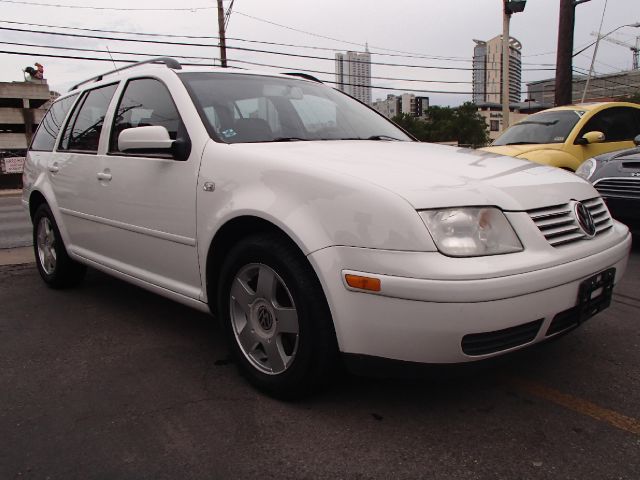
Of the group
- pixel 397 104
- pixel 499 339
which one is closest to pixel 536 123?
pixel 499 339

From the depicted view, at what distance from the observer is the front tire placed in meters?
2.26

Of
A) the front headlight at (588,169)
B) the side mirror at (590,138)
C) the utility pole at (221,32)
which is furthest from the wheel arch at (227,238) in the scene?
the utility pole at (221,32)

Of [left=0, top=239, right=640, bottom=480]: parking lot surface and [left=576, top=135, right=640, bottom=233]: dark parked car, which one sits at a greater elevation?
[left=576, top=135, right=640, bottom=233]: dark parked car

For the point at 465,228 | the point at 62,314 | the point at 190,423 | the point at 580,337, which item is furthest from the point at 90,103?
the point at 580,337

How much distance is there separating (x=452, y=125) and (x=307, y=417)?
6684 cm

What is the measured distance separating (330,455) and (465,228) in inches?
39.5

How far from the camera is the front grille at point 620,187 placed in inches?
206

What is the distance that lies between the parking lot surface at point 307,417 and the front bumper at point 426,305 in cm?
21

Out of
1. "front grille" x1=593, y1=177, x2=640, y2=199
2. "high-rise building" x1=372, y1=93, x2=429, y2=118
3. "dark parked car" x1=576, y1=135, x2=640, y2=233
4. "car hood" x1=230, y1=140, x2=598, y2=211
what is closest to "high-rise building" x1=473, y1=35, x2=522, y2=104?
"high-rise building" x1=372, y1=93, x2=429, y2=118

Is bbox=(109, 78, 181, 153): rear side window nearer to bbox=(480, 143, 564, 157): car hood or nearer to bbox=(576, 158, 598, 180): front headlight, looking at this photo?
bbox=(576, 158, 598, 180): front headlight

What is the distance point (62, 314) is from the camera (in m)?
3.98

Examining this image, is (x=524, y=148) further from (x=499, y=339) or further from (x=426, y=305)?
(x=426, y=305)

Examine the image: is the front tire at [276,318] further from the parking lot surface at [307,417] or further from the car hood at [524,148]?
the car hood at [524,148]

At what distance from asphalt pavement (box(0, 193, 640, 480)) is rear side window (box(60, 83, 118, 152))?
1391 millimetres
